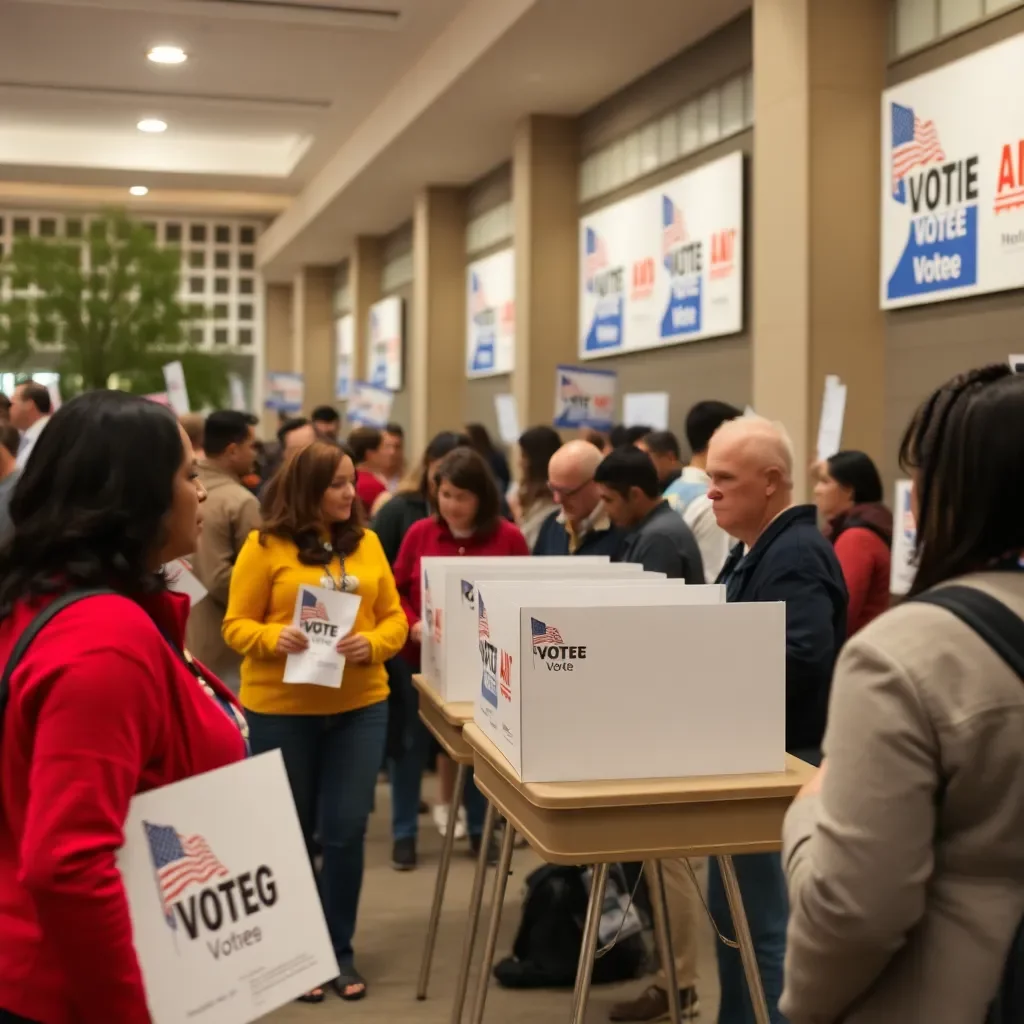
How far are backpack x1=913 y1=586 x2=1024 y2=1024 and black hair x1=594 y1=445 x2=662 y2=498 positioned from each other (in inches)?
105

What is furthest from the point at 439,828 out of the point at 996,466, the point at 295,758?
the point at 996,466

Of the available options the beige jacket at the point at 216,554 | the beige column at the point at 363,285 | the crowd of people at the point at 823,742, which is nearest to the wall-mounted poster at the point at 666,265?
the beige jacket at the point at 216,554

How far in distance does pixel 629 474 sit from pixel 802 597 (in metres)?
1.26

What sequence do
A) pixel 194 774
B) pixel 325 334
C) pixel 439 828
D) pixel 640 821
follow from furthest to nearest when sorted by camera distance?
pixel 325 334
pixel 439 828
pixel 640 821
pixel 194 774

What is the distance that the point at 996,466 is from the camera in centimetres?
142

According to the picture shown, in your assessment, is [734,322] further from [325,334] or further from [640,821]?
[325,334]

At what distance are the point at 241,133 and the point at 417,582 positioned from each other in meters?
10.5

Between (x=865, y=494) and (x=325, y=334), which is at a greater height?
(x=325, y=334)

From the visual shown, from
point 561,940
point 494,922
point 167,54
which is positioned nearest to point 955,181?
point 561,940

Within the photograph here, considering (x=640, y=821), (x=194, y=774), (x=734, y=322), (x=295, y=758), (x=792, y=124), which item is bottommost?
(x=295, y=758)

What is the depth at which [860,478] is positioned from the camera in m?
4.82

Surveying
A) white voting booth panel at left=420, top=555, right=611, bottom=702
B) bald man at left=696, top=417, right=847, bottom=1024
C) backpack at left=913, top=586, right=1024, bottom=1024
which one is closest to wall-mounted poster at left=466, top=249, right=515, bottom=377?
white voting booth panel at left=420, top=555, right=611, bottom=702

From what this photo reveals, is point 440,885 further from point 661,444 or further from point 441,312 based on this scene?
point 441,312

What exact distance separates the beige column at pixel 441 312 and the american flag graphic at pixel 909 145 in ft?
24.3
